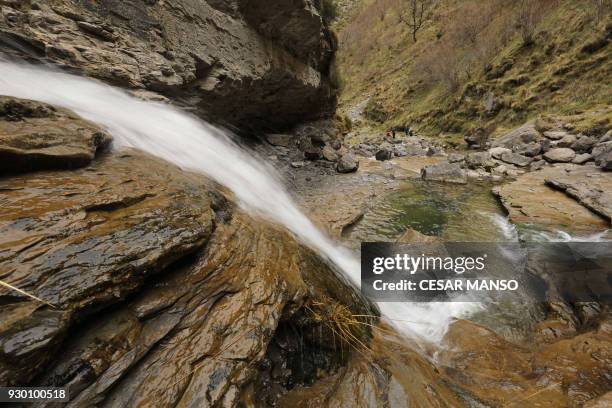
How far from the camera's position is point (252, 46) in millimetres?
8445

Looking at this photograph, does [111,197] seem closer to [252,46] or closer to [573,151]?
[252,46]

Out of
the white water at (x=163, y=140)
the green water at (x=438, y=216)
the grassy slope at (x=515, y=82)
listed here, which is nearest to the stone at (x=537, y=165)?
the grassy slope at (x=515, y=82)

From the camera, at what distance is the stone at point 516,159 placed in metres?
12.3

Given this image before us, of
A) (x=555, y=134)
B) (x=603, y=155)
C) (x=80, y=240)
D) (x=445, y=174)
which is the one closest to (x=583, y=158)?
(x=603, y=155)

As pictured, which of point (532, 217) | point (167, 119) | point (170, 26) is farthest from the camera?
point (532, 217)

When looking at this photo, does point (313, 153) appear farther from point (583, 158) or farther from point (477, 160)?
point (583, 158)

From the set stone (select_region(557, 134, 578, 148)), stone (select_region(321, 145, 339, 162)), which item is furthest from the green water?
→ stone (select_region(557, 134, 578, 148))

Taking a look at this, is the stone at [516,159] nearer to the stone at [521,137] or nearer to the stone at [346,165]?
the stone at [521,137]

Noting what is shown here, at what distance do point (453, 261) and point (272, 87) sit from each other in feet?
26.4

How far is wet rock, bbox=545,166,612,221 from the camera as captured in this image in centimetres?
672

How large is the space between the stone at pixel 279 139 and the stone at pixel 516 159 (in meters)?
9.90

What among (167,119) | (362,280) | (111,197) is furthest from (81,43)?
(362,280)

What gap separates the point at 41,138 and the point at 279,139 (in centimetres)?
1016

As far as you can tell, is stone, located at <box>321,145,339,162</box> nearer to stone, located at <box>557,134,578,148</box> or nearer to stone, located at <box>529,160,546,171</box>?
stone, located at <box>529,160,546,171</box>
